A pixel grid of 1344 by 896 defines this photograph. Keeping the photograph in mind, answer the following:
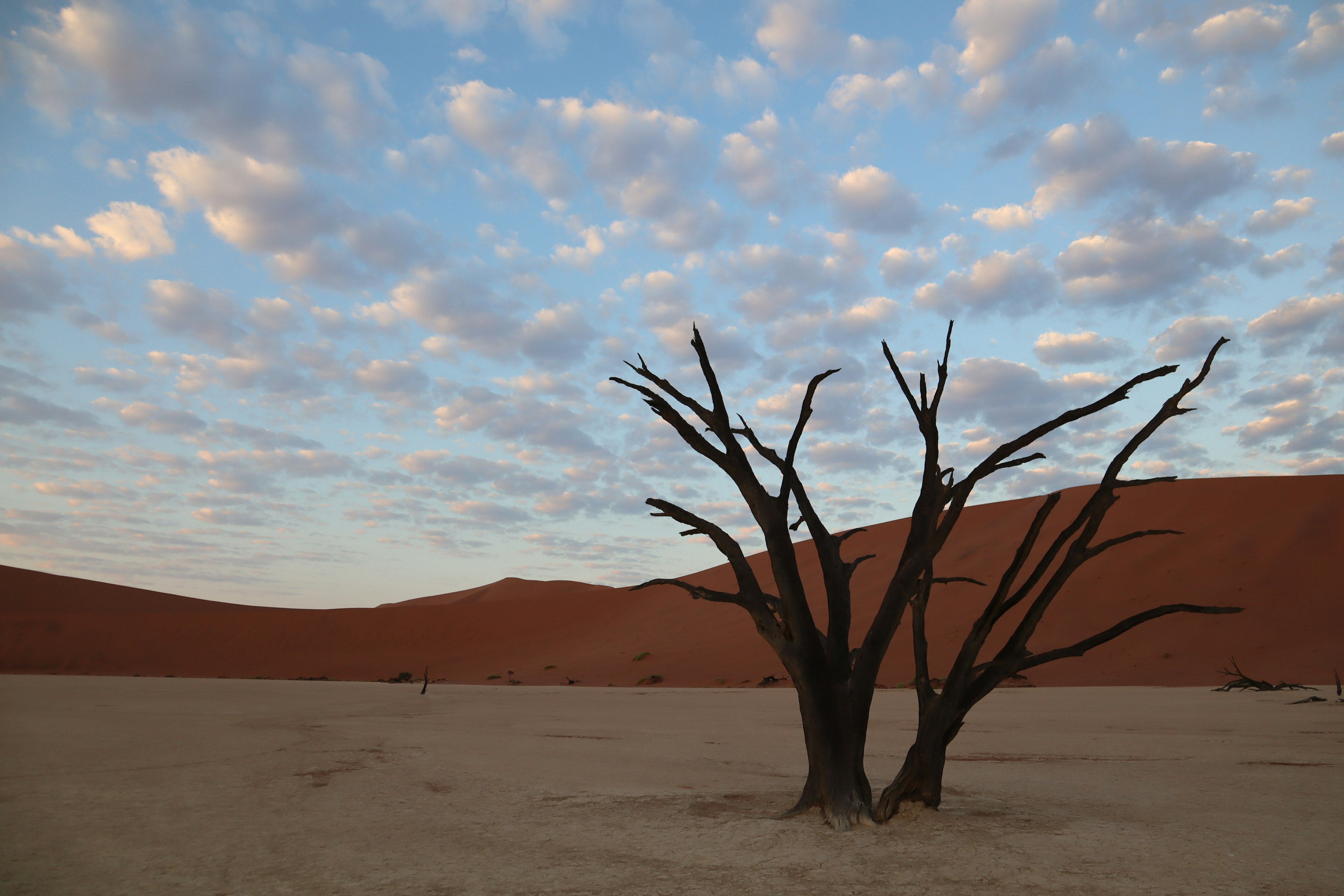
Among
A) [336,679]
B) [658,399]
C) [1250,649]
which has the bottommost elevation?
[336,679]

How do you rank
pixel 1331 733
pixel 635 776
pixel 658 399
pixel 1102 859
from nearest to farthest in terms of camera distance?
pixel 1102 859 < pixel 658 399 < pixel 635 776 < pixel 1331 733

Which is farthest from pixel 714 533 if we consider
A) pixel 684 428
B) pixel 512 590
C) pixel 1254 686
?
pixel 512 590

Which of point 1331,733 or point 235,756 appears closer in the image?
point 235,756

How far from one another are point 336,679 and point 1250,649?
32035 millimetres

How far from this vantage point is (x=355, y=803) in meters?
5.00

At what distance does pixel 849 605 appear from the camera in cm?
451

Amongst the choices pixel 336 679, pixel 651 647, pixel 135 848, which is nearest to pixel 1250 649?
pixel 651 647

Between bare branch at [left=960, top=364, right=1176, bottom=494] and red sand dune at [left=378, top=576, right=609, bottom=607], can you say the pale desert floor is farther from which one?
red sand dune at [left=378, top=576, right=609, bottom=607]

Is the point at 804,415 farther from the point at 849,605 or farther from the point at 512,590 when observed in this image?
the point at 512,590

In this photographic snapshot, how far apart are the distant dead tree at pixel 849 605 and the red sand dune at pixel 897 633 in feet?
48.5

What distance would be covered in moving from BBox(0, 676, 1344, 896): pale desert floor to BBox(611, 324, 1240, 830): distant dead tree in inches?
12.3

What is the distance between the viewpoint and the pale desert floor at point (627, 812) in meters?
3.28

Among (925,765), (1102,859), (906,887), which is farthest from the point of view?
(925,765)

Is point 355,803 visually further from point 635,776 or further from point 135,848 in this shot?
point 635,776
